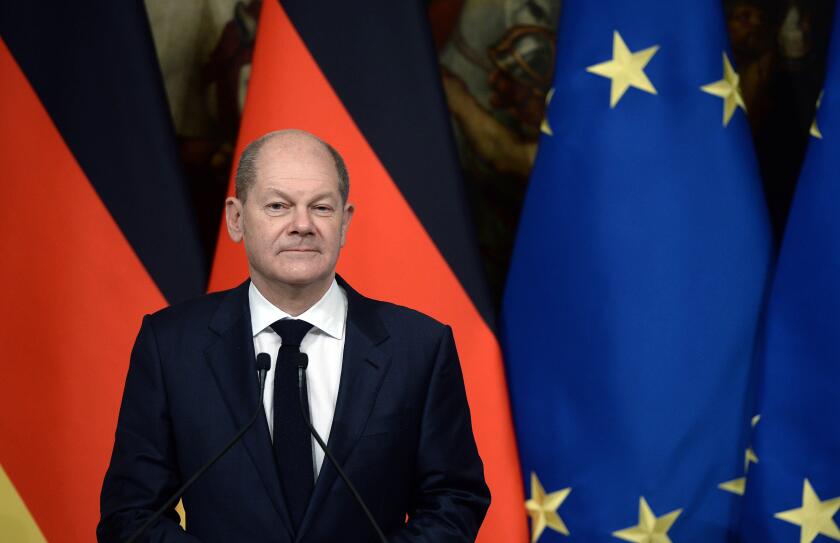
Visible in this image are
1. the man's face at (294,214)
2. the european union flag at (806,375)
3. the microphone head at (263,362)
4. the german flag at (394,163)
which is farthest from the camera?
the german flag at (394,163)

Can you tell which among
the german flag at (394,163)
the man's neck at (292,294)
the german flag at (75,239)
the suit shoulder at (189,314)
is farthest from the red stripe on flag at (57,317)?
the man's neck at (292,294)

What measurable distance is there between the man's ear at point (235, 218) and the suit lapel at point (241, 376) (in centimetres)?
10

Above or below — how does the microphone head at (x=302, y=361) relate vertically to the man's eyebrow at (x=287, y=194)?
below

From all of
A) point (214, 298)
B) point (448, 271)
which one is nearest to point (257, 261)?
point (214, 298)

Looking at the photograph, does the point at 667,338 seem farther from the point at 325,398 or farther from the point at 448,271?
the point at 325,398

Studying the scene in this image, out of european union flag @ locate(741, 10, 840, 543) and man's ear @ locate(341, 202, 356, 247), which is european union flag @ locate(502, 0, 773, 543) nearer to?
european union flag @ locate(741, 10, 840, 543)

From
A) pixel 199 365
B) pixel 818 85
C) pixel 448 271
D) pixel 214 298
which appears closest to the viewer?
pixel 199 365

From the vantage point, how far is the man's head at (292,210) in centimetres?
134

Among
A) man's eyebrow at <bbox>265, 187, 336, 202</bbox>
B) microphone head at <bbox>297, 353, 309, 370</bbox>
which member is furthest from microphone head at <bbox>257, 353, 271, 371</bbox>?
man's eyebrow at <bbox>265, 187, 336, 202</bbox>

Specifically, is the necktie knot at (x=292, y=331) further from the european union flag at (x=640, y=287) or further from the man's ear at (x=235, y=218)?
the european union flag at (x=640, y=287)

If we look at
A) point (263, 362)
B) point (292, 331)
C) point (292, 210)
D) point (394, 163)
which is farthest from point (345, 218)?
point (394, 163)

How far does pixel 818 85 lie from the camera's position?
2.69 m

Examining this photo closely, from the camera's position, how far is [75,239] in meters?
2.42

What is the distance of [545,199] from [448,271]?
0.34m
